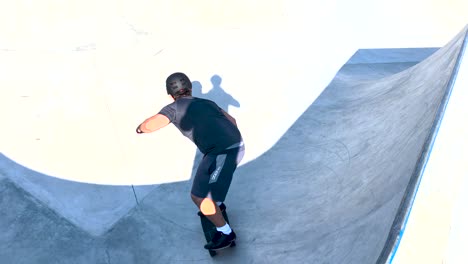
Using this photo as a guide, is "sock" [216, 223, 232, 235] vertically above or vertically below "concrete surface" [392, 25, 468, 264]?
below

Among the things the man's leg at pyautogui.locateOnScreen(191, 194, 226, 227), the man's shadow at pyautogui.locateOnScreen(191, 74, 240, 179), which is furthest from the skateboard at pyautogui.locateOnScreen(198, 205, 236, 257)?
the man's shadow at pyautogui.locateOnScreen(191, 74, 240, 179)

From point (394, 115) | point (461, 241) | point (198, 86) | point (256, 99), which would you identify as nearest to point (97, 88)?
point (198, 86)

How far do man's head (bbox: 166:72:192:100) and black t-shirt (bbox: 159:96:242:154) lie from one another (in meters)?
0.07

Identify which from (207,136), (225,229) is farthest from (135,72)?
(225,229)

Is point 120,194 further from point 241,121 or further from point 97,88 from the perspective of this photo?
point 241,121

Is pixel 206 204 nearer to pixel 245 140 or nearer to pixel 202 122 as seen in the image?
pixel 202 122

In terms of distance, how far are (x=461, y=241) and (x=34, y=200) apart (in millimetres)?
4332

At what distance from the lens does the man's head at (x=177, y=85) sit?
3525mm

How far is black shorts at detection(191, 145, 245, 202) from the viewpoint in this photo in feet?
11.7

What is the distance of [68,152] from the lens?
4.72 m

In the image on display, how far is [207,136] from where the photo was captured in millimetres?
3514

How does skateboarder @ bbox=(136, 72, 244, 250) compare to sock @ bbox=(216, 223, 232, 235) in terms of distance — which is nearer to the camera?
skateboarder @ bbox=(136, 72, 244, 250)

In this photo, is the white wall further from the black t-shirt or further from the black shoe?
the black t-shirt

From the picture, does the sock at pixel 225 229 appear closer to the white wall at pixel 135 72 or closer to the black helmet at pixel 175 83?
the white wall at pixel 135 72
